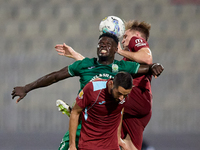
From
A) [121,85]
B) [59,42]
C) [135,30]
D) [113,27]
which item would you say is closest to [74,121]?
[121,85]

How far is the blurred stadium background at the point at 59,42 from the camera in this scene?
6.45 m

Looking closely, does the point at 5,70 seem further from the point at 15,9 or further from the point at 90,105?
the point at 90,105

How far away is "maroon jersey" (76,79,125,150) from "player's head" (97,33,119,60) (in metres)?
0.28

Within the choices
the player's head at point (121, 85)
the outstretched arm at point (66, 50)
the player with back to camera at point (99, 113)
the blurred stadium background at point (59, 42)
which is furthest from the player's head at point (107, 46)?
the blurred stadium background at point (59, 42)

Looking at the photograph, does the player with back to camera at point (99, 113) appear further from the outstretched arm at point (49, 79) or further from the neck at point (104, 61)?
the outstretched arm at point (49, 79)

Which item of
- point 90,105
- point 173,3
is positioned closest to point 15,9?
point 173,3

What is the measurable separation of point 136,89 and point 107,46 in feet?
2.25

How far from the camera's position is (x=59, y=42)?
256 inches

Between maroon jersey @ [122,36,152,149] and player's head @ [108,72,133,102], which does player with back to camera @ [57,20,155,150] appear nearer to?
maroon jersey @ [122,36,152,149]

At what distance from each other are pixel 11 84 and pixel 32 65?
1.71ft

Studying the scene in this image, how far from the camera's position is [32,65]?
649 centimetres

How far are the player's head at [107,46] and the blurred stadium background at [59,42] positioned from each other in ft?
11.6

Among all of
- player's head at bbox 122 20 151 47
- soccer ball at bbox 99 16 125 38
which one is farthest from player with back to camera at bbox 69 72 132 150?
player's head at bbox 122 20 151 47

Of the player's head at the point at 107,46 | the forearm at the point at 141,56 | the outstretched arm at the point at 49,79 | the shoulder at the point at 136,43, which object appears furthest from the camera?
the shoulder at the point at 136,43
